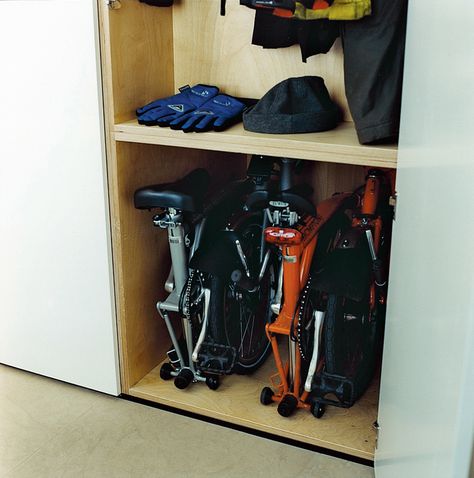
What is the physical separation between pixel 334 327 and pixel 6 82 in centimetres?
118

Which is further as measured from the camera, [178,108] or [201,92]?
[201,92]

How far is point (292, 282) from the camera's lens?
77.0 inches

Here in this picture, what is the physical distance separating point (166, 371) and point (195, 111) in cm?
84

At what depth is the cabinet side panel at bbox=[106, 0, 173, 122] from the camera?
6.14ft

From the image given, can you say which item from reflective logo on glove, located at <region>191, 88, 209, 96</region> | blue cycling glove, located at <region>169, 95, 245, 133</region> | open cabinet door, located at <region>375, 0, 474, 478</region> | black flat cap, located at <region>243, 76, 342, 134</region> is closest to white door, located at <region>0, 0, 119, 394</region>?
blue cycling glove, located at <region>169, 95, 245, 133</region>

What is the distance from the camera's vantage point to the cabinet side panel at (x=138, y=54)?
1872 mm

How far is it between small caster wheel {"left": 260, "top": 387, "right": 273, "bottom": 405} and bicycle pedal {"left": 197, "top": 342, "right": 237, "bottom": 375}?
4.9 inches

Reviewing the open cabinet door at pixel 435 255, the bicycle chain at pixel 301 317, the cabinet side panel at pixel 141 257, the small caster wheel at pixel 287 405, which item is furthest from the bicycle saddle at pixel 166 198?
the open cabinet door at pixel 435 255

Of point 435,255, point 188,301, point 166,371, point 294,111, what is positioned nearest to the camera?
point 435,255

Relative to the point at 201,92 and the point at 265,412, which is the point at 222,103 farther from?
the point at 265,412

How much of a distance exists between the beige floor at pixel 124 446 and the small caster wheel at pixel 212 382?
13 cm

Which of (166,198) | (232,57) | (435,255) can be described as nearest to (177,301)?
(166,198)

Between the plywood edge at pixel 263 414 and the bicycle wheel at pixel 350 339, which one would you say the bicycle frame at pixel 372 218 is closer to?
the bicycle wheel at pixel 350 339

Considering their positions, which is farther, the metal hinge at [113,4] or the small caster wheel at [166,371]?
the small caster wheel at [166,371]
